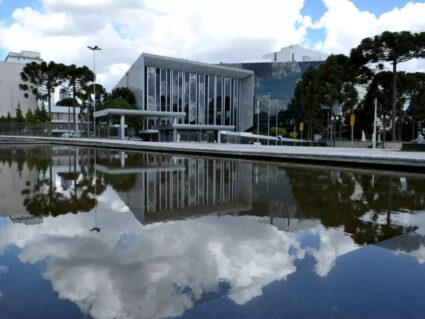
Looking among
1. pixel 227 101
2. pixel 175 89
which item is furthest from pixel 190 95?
pixel 227 101

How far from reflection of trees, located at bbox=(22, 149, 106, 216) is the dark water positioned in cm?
4

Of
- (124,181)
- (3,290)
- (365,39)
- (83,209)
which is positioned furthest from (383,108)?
(3,290)

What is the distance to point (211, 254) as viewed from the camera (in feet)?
15.5

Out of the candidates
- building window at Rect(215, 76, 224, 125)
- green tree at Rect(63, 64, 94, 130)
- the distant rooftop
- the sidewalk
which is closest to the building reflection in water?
the sidewalk

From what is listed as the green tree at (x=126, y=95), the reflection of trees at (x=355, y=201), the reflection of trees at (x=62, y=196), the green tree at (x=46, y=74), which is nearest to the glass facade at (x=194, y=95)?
the green tree at (x=126, y=95)

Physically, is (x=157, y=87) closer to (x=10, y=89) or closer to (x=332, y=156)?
(x=10, y=89)

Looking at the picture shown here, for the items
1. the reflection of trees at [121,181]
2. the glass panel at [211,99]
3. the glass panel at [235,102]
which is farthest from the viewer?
the glass panel at [235,102]

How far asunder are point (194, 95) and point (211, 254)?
72839mm

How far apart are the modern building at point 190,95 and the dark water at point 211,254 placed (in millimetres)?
49537

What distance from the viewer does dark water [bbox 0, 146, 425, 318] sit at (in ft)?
10.4

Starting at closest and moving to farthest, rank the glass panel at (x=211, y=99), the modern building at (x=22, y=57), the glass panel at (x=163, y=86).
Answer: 1. the glass panel at (x=163, y=86)
2. the glass panel at (x=211, y=99)
3. the modern building at (x=22, y=57)

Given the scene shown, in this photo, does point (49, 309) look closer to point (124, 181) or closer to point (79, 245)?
point (79, 245)

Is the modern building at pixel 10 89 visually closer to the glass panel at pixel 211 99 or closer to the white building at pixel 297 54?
the glass panel at pixel 211 99

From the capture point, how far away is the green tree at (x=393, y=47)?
109 ft
